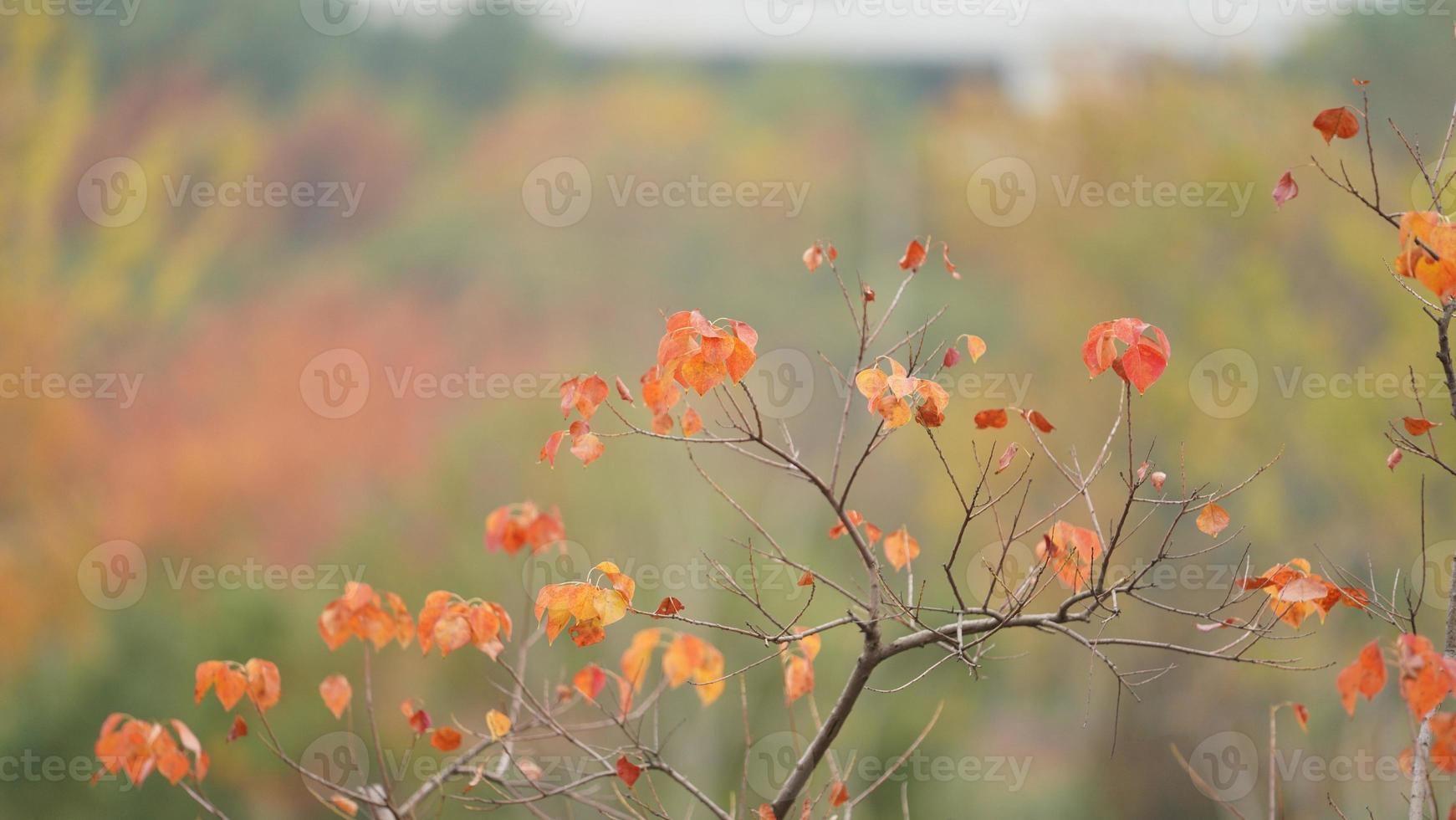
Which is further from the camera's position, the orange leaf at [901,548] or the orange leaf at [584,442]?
the orange leaf at [901,548]

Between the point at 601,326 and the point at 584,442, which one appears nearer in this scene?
the point at 584,442

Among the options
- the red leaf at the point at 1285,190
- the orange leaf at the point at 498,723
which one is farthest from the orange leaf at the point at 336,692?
the red leaf at the point at 1285,190

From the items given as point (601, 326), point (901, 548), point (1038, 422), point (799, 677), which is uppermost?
point (601, 326)

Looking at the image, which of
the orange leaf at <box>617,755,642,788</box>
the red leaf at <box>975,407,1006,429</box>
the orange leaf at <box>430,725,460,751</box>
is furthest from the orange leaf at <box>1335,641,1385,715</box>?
the orange leaf at <box>430,725,460,751</box>

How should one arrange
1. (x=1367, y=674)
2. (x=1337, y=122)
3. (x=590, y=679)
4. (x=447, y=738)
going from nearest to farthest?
(x=1367, y=674) < (x=1337, y=122) < (x=447, y=738) < (x=590, y=679)

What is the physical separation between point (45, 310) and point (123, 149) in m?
2.25

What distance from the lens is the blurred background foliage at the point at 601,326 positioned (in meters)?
6.93

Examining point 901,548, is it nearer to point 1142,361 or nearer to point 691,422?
point 691,422

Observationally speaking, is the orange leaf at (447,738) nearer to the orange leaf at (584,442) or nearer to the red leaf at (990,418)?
the orange leaf at (584,442)

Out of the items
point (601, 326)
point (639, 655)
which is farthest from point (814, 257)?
point (601, 326)

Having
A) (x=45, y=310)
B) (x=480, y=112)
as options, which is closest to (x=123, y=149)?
(x=45, y=310)

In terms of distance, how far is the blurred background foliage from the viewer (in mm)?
6934

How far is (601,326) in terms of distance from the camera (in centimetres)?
1177

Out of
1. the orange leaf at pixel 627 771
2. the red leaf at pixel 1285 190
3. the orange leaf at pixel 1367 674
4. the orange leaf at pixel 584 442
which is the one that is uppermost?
the red leaf at pixel 1285 190
